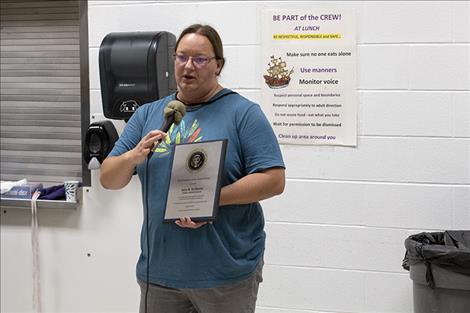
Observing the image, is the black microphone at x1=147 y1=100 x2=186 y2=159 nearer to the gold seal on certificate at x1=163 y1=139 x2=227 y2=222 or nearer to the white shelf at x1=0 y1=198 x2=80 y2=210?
the gold seal on certificate at x1=163 y1=139 x2=227 y2=222

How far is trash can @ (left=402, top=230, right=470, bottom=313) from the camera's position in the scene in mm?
2227

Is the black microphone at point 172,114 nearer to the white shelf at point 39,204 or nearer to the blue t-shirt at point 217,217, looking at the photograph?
the blue t-shirt at point 217,217

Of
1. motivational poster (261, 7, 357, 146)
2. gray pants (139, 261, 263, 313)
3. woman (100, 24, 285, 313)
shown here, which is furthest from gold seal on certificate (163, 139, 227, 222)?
motivational poster (261, 7, 357, 146)

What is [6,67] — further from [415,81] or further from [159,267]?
[415,81]

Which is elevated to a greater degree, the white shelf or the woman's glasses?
the woman's glasses

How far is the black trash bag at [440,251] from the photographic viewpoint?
2.22m

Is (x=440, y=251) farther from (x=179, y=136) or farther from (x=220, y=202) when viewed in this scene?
(x=179, y=136)

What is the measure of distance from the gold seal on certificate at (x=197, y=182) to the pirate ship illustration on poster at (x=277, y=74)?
3.66ft

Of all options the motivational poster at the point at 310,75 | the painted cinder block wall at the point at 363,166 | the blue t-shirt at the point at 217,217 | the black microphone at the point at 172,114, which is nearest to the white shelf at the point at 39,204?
the painted cinder block wall at the point at 363,166

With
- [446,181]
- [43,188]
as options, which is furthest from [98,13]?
[446,181]

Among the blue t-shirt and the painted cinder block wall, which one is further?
the painted cinder block wall

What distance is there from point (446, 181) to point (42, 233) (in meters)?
2.02

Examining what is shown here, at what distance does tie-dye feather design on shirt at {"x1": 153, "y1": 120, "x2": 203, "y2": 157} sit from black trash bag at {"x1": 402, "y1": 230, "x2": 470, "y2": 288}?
1087 millimetres

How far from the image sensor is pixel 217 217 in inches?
68.4
